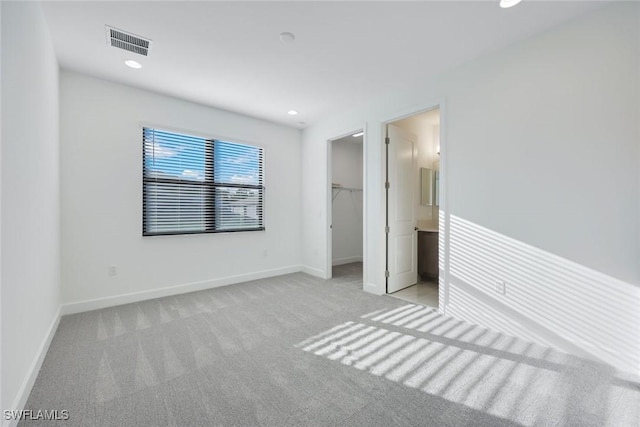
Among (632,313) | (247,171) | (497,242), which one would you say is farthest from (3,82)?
(632,313)

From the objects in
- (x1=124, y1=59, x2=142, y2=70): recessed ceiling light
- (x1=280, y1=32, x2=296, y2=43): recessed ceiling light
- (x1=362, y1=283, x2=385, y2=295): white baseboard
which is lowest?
(x1=362, y1=283, x2=385, y2=295): white baseboard

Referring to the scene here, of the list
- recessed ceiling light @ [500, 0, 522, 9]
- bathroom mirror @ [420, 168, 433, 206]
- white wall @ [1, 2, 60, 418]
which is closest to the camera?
white wall @ [1, 2, 60, 418]

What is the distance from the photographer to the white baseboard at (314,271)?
4.65 metres

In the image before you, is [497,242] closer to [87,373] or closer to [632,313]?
[632,313]

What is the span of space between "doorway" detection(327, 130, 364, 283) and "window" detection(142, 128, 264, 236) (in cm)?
197

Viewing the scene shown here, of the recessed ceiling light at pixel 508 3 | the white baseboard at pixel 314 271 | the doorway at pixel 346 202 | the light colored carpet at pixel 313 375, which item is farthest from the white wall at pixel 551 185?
the doorway at pixel 346 202

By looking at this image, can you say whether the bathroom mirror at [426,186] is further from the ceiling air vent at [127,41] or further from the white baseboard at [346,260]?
the ceiling air vent at [127,41]

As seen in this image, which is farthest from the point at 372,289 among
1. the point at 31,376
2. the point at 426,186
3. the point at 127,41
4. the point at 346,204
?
the point at 127,41

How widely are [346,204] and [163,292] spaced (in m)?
4.02

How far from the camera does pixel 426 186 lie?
454 cm

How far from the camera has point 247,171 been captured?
4.48 m

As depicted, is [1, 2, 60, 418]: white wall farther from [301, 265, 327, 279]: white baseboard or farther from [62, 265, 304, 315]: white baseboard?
[301, 265, 327, 279]: white baseboard

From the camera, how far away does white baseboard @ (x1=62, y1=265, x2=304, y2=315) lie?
307 cm

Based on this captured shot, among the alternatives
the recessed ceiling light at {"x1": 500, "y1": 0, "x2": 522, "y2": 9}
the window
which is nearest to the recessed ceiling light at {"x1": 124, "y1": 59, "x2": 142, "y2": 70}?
the window
